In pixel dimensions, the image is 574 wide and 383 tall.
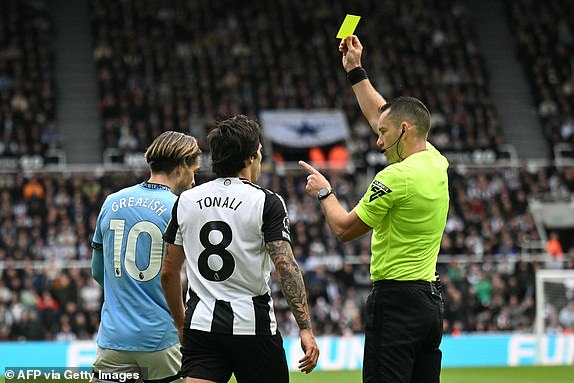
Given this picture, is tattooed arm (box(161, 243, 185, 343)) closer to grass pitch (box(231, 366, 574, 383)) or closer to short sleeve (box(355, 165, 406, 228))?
short sleeve (box(355, 165, 406, 228))

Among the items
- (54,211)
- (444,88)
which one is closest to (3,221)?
(54,211)

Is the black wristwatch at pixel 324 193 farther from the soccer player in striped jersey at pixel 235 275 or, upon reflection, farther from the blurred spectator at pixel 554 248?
the blurred spectator at pixel 554 248

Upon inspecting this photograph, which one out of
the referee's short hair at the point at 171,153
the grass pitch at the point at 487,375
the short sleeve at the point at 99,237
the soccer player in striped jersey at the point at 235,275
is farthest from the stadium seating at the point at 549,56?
the soccer player in striped jersey at the point at 235,275

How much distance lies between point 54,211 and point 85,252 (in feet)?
4.64

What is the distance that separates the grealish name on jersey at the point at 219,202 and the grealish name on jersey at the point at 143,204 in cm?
46

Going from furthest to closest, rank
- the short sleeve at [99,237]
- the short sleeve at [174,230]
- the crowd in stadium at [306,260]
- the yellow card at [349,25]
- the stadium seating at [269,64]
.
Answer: the stadium seating at [269,64], the crowd in stadium at [306,260], the yellow card at [349,25], the short sleeve at [99,237], the short sleeve at [174,230]

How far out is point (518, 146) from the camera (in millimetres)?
28234

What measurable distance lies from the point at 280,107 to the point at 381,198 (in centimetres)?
2172

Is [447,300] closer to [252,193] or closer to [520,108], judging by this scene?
[520,108]

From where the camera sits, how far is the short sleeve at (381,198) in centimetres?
552

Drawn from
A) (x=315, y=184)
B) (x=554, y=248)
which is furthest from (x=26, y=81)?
(x=315, y=184)

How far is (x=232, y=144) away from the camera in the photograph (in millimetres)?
5195

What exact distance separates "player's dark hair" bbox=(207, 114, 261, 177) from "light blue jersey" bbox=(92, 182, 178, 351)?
525 millimetres

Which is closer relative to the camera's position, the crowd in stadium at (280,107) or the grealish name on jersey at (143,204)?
the grealish name on jersey at (143,204)
